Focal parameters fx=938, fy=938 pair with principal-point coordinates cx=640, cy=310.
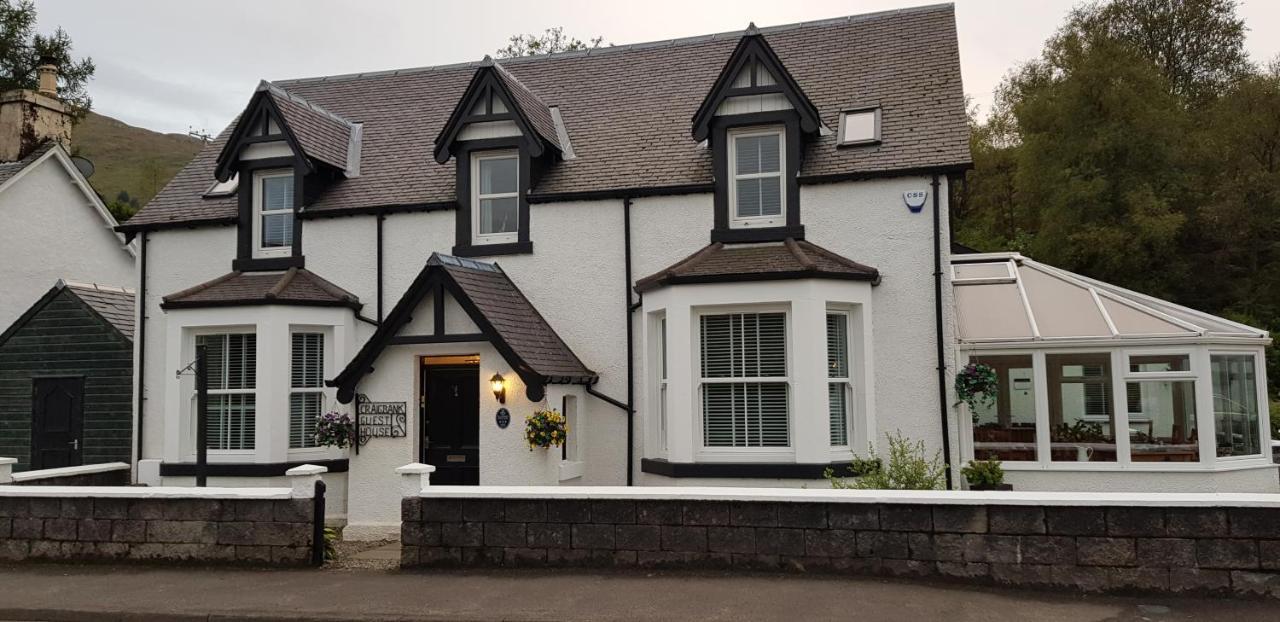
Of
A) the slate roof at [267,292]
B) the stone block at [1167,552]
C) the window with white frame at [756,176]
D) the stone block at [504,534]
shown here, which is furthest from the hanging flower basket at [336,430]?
the stone block at [1167,552]

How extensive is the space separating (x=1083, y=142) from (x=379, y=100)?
23416mm

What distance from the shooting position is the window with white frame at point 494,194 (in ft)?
45.3

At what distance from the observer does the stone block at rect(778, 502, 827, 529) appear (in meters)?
8.29

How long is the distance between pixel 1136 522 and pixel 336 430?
922cm

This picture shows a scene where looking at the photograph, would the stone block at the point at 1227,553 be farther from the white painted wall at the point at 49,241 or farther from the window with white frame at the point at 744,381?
the white painted wall at the point at 49,241

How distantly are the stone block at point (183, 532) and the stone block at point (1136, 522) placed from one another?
8.36m

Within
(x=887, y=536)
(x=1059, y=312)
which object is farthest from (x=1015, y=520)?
(x=1059, y=312)

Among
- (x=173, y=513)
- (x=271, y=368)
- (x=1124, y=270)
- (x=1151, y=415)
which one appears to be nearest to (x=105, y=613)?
(x=173, y=513)

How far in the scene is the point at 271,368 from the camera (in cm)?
1305

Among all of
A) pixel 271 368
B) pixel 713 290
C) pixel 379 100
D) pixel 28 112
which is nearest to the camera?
pixel 713 290

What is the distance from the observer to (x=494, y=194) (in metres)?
13.9

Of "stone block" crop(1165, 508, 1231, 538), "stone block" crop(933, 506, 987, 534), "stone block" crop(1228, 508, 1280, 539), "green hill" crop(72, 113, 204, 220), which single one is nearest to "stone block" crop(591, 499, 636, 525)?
"stone block" crop(933, 506, 987, 534)

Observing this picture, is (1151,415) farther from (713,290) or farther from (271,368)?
(271,368)

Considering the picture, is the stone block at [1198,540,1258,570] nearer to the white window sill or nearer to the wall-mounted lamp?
the white window sill
